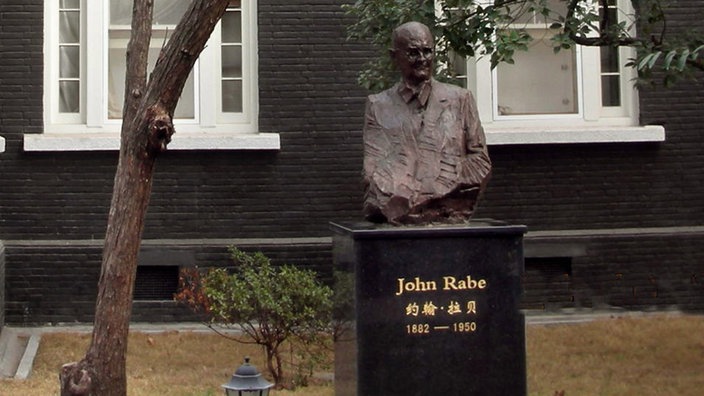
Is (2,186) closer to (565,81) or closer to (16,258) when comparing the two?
(16,258)

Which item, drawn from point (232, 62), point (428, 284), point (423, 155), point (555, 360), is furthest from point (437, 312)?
point (232, 62)

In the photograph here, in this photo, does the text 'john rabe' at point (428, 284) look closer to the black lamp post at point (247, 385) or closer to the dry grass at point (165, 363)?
the black lamp post at point (247, 385)

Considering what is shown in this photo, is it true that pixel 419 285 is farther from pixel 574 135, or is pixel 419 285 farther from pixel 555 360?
pixel 574 135

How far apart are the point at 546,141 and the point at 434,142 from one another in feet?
17.7

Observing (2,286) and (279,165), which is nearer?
(2,286)

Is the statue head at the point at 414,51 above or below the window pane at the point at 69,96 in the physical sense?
below

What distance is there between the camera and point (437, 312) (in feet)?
23.8

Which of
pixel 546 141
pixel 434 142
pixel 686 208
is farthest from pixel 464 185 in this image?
pixel 686 208

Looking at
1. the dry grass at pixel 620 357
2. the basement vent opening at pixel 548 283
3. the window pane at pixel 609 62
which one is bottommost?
the dry grass at pixel 620 357

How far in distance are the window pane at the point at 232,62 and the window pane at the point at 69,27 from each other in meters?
1.67

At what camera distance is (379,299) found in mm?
7266

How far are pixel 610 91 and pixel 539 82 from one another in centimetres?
83

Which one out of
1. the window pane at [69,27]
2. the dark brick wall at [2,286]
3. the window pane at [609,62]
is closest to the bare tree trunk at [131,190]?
the dark brick wall at [2,286]

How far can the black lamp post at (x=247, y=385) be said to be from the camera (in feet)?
24.5
